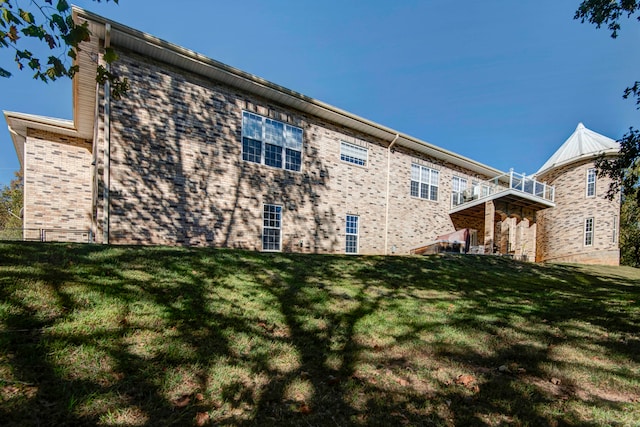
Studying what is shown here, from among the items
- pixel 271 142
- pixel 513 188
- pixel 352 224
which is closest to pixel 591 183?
pixel 513 188

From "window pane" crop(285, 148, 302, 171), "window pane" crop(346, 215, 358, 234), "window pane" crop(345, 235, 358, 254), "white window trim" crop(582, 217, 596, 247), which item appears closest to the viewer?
"window pane" crop(285, 148, 302, 171)

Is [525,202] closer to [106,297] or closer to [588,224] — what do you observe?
[588,224]

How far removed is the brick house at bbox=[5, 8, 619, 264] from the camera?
30.9 ft

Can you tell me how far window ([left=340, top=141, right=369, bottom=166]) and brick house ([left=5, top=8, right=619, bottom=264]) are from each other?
0.09m

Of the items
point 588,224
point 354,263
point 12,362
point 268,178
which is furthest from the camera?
point 588,224

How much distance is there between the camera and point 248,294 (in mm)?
5047

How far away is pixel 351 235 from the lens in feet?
47.8

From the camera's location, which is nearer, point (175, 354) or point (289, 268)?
point (175, 354)

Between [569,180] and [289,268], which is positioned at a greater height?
[569,180]

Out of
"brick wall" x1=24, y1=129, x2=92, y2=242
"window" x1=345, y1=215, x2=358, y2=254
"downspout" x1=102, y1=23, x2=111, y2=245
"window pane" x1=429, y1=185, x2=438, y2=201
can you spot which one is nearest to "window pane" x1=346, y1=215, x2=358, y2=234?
"window" x1=345, y1=215, x2=358, y2=254

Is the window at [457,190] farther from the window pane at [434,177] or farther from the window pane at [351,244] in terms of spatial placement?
the window pane at [351,244]

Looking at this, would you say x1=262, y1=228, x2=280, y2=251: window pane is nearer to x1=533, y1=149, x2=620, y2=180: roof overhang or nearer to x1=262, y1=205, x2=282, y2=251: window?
x1=262, y1=205, x2=282, y2=251: window

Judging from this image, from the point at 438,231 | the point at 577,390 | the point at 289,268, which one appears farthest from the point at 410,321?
the point at 438,231

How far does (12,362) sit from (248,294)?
287cm
